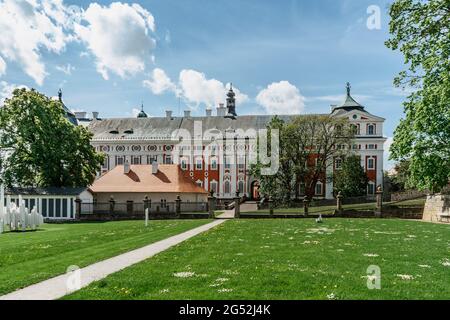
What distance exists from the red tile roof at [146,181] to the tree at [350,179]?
17.4m

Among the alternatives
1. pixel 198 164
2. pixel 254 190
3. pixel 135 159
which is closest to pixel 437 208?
pixel 254 190

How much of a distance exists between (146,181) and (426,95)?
117ft

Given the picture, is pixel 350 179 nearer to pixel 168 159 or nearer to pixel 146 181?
pixel 146 181

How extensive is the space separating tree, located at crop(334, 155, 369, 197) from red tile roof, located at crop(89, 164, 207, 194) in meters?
17.4

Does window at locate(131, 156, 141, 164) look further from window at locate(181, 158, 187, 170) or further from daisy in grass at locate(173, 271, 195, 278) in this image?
daisy in grass at locate(173, 271, 195, 278)

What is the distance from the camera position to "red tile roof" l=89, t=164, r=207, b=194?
4925 centimetres

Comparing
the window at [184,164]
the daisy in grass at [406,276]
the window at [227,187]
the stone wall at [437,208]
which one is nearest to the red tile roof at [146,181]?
the window at [227,187]

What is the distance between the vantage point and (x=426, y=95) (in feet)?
65.1

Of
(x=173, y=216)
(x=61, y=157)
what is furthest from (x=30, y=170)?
(x=173, y=216)

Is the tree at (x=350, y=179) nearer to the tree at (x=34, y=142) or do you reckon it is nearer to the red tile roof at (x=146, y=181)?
the red tile roof at (x=146, y=181)
